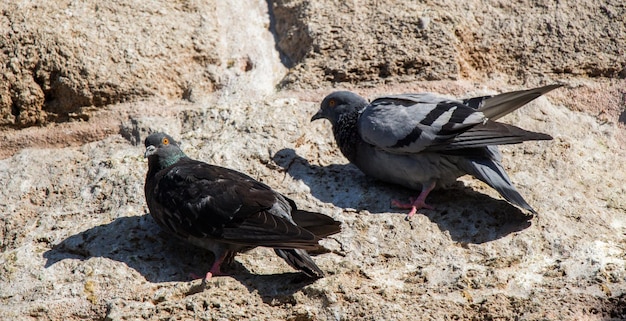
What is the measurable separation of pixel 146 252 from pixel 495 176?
2.14 m

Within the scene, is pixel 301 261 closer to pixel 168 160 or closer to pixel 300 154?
pixel 168 160

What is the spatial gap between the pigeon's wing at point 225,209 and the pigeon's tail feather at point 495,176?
3.91 feet

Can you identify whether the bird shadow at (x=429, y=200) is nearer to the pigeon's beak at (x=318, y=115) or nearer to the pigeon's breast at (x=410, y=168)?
the pigeon's breast at (x=410, y=168)

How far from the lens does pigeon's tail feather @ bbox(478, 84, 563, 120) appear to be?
532 cm

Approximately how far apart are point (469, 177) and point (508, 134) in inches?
23.6

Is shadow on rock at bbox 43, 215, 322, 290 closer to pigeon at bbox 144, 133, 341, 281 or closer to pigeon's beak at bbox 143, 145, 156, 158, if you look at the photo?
pigeon at bbox 144, 133, 341, 281

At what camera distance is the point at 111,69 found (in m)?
5.69

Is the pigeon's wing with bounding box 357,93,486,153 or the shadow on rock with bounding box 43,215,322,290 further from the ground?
the pigeon's wing with bounding box 357,93,486,153

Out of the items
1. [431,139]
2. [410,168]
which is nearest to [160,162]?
[410,168]

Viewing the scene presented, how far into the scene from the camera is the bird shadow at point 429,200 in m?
4.75

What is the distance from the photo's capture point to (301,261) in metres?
4.18

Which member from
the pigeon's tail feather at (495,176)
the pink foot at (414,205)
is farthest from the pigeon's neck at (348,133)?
the pigeon's tail feather at (495,176)

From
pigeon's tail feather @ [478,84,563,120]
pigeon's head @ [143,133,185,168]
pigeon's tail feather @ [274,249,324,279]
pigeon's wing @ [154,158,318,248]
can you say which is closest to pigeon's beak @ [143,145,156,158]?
pigeon's head @ [143,133,185,168]

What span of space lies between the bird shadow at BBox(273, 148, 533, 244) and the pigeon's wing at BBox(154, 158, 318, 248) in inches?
22.2
